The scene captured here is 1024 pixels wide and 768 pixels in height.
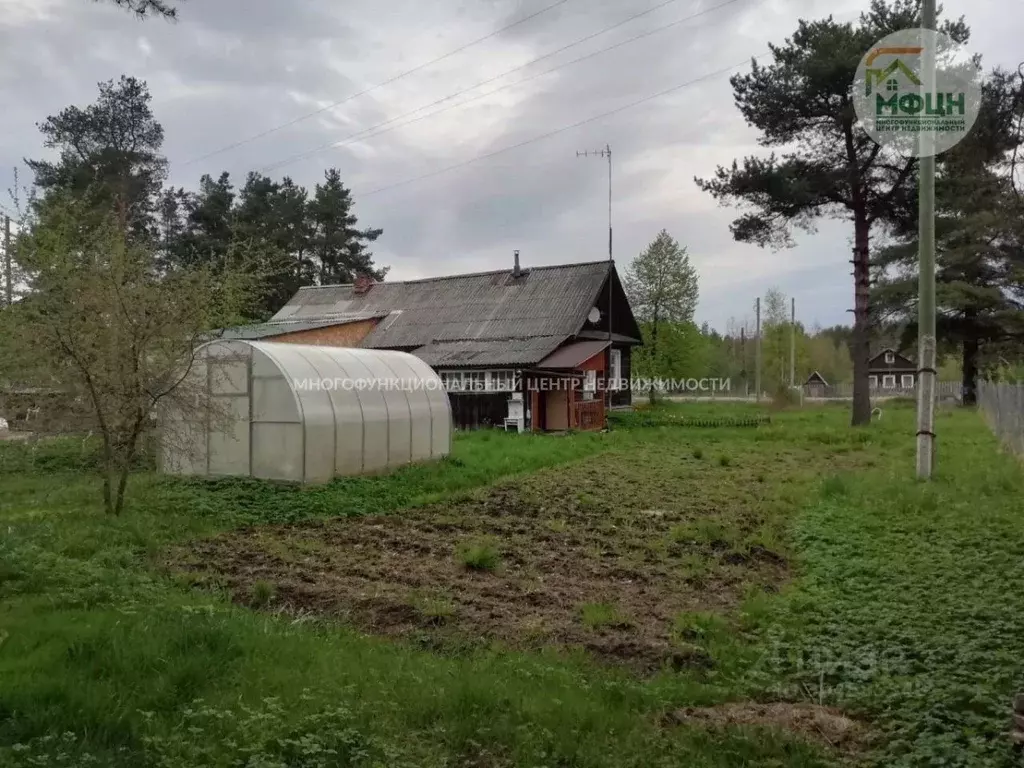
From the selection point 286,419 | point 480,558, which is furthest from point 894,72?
point 286,419

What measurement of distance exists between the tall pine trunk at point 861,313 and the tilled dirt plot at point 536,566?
515 inches

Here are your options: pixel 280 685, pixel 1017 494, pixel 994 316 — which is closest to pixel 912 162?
pixel 994 316

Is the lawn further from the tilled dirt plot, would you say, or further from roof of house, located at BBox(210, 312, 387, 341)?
roof of house, located at BBox(210, 312, 387, 341)

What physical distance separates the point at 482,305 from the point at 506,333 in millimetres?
2905

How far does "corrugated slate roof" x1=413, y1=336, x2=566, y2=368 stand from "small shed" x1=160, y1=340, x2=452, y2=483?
9841mm

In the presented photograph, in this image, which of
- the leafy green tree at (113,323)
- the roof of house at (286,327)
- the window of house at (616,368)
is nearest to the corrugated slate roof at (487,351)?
the roof of house at (286,327)

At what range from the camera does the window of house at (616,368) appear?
28609 millimetres

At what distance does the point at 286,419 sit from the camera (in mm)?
12094

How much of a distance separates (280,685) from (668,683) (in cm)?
220

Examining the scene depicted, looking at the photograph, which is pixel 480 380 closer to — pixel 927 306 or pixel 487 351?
pixel 487 351

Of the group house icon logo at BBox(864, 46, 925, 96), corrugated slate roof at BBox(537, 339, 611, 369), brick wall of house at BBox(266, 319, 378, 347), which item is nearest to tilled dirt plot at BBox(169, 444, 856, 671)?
house icon logo at BBox(864, 46, 925, 96)

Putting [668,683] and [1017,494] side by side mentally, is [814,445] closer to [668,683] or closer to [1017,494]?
[1017,494]

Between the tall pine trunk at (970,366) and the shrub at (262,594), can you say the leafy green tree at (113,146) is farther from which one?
the tall pine trunk at (970,366)

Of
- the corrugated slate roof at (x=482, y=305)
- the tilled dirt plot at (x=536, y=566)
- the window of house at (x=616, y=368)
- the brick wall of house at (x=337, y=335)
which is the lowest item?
the tilled dirt plot at (x=536, y=566)
